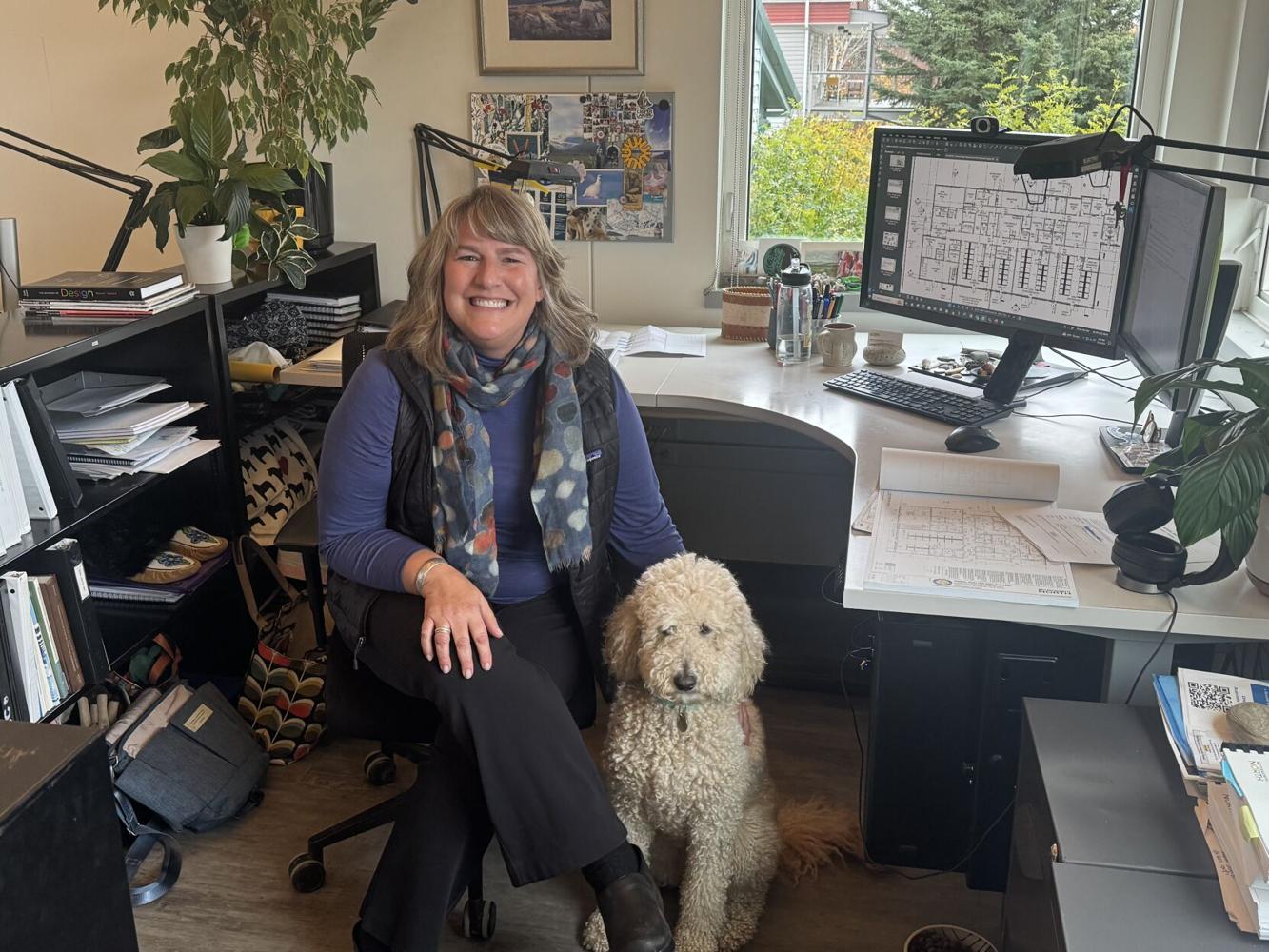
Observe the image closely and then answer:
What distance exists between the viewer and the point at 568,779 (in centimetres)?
164

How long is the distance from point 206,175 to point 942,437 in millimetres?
1527

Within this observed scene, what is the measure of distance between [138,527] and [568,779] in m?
1.19

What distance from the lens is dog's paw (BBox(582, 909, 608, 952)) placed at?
185 centimetres

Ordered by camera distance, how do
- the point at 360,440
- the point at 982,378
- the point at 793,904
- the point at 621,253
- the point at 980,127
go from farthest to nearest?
the point at 621,253
the point at 982,378
the point at 980,127
the point at 793,904
the point at 360,440

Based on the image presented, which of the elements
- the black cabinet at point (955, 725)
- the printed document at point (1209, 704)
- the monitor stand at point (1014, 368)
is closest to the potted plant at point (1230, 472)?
the printed document at point (1209, 704)

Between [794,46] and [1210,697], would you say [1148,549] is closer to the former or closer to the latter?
[1210,697]

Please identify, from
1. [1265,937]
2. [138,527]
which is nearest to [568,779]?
[1265,937]

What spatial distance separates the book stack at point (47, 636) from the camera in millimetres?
1815

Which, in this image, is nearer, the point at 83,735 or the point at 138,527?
the point at 83,735

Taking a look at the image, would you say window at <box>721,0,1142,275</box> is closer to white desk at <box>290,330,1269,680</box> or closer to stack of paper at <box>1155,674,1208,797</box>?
white desk at <box>290,330,1269,680</box>

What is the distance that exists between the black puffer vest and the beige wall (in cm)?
115

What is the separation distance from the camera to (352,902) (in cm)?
198

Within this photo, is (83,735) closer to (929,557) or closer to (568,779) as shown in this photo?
(568,779)

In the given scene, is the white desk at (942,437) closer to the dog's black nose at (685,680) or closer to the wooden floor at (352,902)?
the dog's black nose at (685,680)
